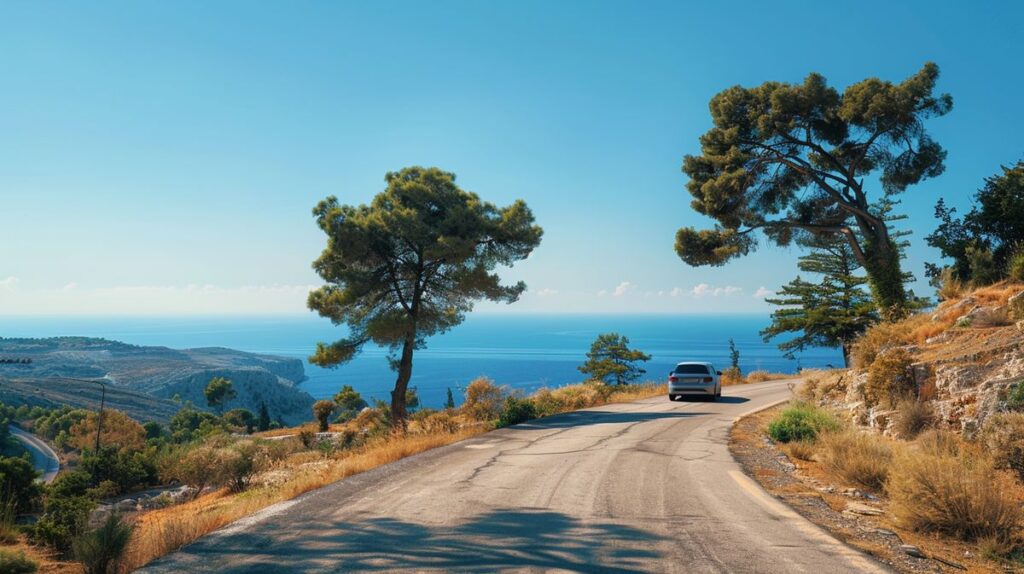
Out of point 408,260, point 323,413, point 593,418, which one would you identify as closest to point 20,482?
point 323,413

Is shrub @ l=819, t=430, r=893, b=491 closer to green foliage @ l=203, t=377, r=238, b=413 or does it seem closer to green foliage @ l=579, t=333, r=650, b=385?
green foliage @ l=579, t=333, r=650, b=385

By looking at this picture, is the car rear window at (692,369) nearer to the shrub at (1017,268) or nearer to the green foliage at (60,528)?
the shrub at (1017,268)

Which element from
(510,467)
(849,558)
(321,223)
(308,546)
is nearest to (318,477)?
(510,467)

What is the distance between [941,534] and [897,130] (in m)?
21.2

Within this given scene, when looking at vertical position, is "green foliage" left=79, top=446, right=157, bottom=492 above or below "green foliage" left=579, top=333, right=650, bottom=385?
below

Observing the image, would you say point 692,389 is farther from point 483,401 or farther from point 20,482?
point 20,482

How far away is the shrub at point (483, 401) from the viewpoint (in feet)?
59.2

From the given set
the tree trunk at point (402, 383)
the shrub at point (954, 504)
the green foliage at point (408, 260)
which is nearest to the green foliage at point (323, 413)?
the green foliage at point (408, 260)

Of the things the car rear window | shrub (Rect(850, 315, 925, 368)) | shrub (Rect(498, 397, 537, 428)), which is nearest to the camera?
shrub (Rect(850, 315, 925, 368))

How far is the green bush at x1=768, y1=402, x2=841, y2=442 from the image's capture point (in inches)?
→ 424

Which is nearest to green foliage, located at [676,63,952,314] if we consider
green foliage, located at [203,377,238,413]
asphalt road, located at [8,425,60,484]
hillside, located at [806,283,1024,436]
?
hillside, located at [806,283,1024,436]

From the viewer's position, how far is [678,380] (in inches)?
864

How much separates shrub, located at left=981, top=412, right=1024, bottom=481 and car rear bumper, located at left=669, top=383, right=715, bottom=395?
14049 millimetres

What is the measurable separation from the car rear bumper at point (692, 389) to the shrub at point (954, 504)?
16.2 m
